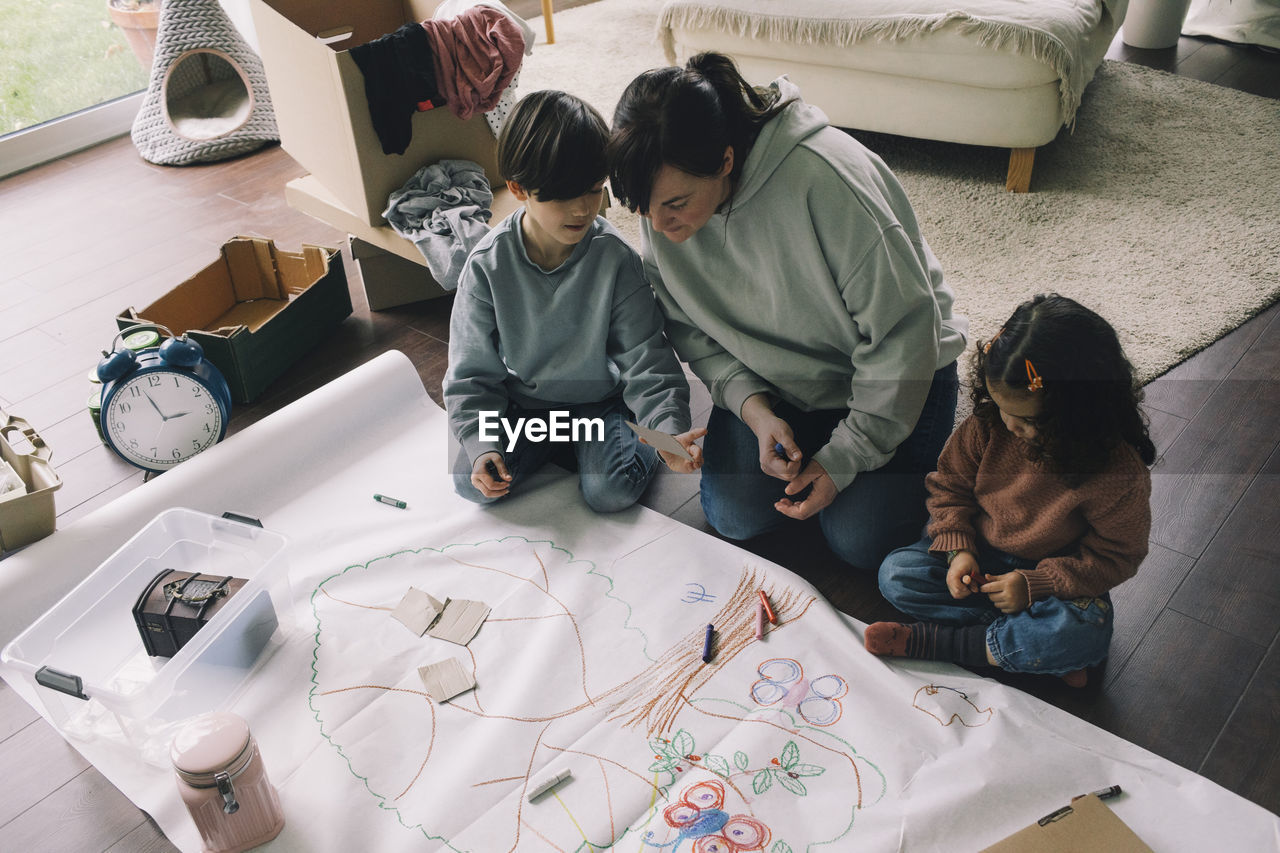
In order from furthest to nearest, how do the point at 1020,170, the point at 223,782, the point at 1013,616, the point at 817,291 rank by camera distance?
the point at 1020,170 → the point at 817,291 → the point at 1013,616 → the point at 223,782

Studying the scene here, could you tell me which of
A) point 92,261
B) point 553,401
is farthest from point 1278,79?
point 92,261

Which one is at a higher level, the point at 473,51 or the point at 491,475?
the point at 473,51

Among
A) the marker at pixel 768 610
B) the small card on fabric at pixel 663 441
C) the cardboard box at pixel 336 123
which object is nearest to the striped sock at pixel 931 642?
the marker at pixel 768 610

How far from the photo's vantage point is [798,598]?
132cm

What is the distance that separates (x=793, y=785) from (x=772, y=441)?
455 mm

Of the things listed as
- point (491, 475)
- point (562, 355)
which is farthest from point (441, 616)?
point (562, 355)

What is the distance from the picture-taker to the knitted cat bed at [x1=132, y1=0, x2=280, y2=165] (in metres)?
2.69

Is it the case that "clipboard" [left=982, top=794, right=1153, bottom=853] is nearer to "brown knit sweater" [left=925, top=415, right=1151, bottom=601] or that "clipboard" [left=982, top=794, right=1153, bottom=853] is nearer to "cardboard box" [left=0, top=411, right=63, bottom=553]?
"brown knit sweater" [left=925, top=415, right=1151, bottom=601]

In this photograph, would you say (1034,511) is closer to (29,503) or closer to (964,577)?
(964,577)

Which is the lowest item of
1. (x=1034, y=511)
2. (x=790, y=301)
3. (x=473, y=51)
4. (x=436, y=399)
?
(x=436, y=399)

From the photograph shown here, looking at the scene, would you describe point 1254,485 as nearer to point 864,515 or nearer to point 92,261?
point 864,515

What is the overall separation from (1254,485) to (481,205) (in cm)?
150

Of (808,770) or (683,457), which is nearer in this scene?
(808,770)

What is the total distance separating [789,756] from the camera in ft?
3.67
